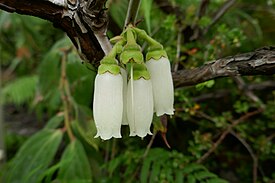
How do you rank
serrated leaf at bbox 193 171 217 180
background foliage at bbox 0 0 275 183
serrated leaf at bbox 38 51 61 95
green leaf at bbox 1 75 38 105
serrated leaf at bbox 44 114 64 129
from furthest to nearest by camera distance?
green leaf at bbox 1 75 38 105 → serrated leaf at bbox 38 51 61 95 → serrated leaf at bbox 44 114 64 129 → background foliage at bbox 0 0 275 183 → serrated leaf at bbox 193 171 217 180

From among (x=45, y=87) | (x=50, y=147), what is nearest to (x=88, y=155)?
(x=50, y=147)

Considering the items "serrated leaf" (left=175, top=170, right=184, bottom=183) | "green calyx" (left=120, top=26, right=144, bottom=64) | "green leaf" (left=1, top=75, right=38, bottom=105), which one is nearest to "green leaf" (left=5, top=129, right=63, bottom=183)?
"serrated leaf" (left=175, top=170, right=184, bottom=183)

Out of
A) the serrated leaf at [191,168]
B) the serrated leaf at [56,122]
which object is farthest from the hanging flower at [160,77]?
the serrated leaf at [56,122]

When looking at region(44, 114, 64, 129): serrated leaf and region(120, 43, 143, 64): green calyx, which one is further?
region(44, 114, 64, 129): serrated leaf

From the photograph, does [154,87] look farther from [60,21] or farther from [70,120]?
[70,120]

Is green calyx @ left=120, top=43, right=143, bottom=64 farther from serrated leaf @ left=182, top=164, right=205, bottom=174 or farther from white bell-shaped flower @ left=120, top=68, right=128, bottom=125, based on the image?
serrated leaf @ left=182, top=164, right=205, bottom=174

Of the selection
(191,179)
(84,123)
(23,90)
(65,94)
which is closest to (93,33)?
(191,179)

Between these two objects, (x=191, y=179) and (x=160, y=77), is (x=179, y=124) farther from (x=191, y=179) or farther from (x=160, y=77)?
(x=160, y=77)

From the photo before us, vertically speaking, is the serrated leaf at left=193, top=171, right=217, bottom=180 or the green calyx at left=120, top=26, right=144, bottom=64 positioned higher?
the green calyx at left=120, top=26, right=144, bottom=64
